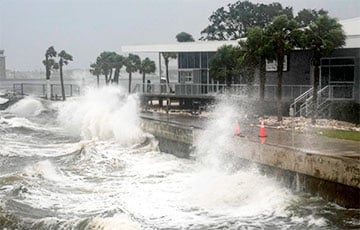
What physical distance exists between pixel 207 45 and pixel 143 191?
686 inches

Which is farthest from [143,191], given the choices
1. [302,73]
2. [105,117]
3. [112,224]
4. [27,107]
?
[27,107]

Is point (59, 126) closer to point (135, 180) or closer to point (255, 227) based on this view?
point (135, 180)

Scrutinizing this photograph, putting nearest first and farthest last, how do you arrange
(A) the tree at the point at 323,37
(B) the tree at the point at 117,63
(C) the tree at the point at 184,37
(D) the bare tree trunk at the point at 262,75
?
(A) the tree at the point at 323,37, (D) the bare tree trunk at the point at 262,75, (B) the tree at the point at 117,63, (C) the tree at the point at 184,37

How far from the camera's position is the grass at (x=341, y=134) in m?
14.2

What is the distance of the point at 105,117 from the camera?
2506 cm

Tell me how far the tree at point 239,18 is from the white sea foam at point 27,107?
16.9 m

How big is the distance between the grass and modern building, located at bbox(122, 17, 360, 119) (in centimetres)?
334

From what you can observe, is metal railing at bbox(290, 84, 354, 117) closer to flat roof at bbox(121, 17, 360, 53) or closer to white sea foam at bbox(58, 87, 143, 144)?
flat roof at bbox(121, 17, 360, 53)

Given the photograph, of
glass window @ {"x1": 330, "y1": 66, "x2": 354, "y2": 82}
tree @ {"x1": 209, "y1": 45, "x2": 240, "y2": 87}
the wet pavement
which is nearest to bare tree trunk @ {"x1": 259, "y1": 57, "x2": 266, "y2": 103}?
glass window @ {"x1": 330, "y1": 66, "x2": 354, "y2": 82}

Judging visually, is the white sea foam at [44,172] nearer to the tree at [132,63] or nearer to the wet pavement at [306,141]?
the wet pavement at [306,141]

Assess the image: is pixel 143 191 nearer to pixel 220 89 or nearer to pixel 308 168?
pixel 308 168

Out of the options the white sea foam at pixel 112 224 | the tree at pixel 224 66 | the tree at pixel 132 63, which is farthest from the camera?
the tree at pixel 132 63

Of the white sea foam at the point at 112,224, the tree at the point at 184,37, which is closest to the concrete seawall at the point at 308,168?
the white sea foam at the point at 112,224

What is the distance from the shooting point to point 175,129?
18.3 metres
